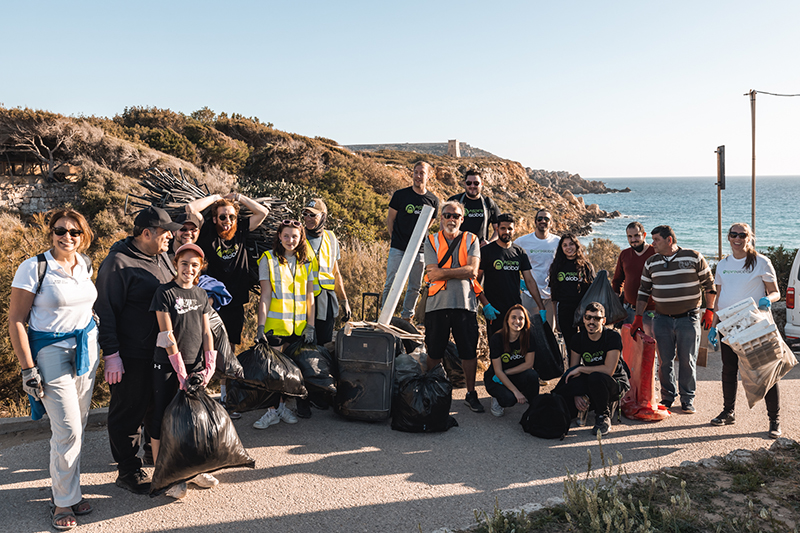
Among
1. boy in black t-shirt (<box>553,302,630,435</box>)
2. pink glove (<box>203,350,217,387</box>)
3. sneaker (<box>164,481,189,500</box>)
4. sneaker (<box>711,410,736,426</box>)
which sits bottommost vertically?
sneaker (<box>711,410,736,426</box>)

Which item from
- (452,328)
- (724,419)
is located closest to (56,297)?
(452,328)

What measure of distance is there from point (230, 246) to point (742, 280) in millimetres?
5099

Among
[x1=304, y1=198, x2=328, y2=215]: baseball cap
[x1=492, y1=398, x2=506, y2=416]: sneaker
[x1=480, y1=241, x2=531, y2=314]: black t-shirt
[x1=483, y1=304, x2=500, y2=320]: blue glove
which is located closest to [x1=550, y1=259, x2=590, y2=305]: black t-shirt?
[x1=480, y1=241, x2=531, y2=314]: black t-shirt

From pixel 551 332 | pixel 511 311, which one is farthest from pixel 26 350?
pixel 551 332

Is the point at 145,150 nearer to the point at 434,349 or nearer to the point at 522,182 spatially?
the point at 434,349

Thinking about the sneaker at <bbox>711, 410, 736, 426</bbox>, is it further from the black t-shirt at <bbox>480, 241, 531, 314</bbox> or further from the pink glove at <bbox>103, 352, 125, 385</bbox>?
the pink glove at <bbox>103, 352, 125, 385</bbox>

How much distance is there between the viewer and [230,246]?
5.19m

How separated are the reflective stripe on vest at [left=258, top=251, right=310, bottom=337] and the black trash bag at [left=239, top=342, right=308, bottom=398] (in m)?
0.35

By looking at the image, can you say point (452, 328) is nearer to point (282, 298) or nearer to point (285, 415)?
point (282, 298)

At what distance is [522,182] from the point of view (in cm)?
6850

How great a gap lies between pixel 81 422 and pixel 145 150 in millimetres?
19512

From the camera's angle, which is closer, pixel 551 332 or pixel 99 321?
pixel 99 321

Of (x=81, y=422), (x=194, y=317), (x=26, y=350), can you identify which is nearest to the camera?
(x=26, y=350)

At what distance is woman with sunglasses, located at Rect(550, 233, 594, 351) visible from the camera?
19.5 feet
